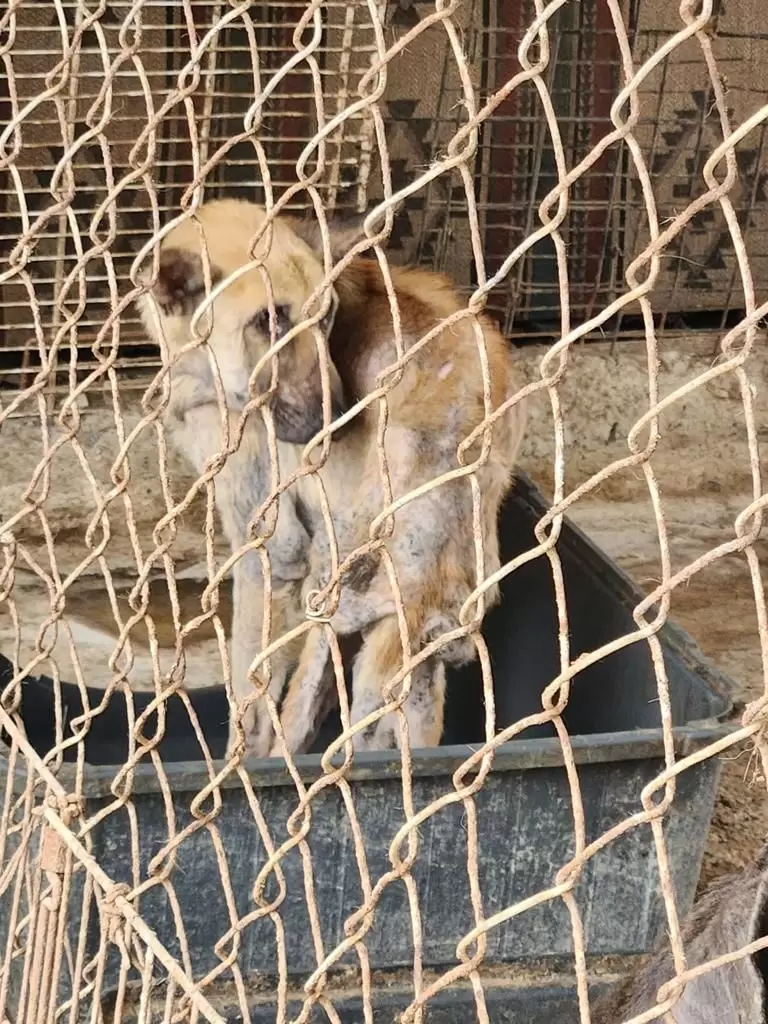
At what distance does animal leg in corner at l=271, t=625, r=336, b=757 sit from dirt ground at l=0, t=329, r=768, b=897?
1135mm

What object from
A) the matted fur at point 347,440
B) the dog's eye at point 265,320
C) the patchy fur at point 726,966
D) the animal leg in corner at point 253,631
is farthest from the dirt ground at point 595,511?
the patchy fur at point 726,966

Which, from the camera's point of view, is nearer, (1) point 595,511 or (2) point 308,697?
(2) point 308,697

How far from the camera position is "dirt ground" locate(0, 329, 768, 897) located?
500 centimetres

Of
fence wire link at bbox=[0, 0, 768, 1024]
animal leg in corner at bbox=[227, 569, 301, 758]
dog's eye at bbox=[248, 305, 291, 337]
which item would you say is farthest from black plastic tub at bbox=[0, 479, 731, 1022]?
dog's eye at bbox=[248, 305, 291, 337]

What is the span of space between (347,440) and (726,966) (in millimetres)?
1996

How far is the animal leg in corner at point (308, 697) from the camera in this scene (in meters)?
3.62

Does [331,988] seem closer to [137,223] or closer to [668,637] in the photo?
[668,637]

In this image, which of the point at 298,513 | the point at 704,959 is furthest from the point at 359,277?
the point at 704,959

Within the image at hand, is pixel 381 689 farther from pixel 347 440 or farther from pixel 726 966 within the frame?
pixel 726 966

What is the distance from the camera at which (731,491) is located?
21.4 feet

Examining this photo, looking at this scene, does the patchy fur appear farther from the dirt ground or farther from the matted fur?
the dirt ground

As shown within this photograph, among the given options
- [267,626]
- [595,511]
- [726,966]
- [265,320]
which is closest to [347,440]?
[265,320]

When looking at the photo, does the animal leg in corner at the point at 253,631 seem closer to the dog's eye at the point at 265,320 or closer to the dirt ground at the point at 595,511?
the dog's eye at the point at 265,320

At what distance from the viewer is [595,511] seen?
6.24 meters
